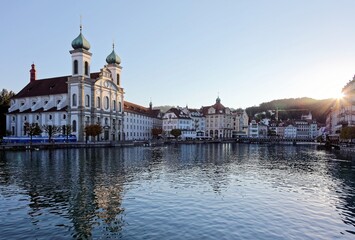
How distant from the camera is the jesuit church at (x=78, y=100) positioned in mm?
91938

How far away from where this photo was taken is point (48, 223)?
15219mm

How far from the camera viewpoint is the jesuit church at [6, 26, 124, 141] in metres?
91.9

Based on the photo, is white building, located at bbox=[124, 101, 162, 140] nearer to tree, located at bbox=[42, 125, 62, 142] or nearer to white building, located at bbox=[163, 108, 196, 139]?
white building, located at bbox=[163, 108, 196, 139]

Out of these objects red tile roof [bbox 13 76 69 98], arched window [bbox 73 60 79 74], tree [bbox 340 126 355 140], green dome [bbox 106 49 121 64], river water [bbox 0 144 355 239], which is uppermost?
green dome [bbox 106 49 121 64]

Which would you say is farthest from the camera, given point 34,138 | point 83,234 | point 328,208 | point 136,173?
point 34,138

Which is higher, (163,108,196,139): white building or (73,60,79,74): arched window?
(73,60,79,74): arched window

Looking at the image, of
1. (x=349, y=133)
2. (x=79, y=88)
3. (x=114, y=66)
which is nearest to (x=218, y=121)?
(x=114, y=66)

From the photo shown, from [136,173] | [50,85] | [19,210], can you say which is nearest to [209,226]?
[19,210]

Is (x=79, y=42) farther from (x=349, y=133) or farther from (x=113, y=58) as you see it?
(x=349, y=133)

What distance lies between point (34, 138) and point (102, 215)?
7372cm

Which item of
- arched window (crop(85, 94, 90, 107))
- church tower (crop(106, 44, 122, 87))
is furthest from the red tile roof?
church tower (crop(106, 44, 122, 87))

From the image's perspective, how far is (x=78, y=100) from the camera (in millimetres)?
90938

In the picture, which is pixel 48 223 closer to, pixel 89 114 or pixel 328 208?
pixel 328 208

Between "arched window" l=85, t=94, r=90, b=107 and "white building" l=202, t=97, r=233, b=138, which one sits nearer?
"arched window" l=85, t=94, r=90, b=107
